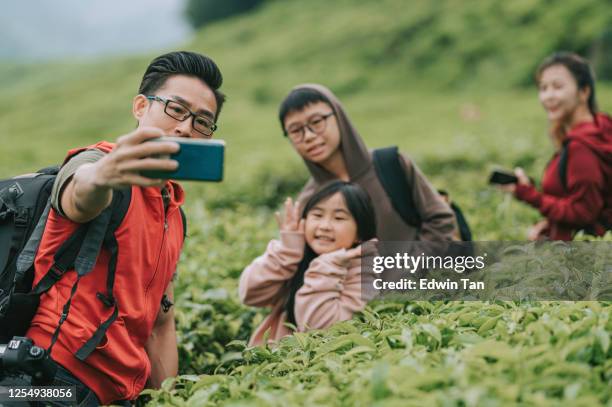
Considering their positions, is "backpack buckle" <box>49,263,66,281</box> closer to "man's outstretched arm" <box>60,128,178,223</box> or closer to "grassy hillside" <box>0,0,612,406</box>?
"man's outstretched arm" <box>60,128,178,223</box>

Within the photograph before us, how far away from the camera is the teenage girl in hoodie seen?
133 inches

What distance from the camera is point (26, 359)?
224 cm

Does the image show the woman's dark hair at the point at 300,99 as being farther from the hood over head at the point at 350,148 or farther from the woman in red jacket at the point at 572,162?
the woman in red jacket at the point at 572,162

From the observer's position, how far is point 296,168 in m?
9.67

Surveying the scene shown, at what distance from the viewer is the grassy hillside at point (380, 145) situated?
6.27 ft

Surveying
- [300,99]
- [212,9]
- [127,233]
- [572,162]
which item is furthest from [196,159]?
[212,9]

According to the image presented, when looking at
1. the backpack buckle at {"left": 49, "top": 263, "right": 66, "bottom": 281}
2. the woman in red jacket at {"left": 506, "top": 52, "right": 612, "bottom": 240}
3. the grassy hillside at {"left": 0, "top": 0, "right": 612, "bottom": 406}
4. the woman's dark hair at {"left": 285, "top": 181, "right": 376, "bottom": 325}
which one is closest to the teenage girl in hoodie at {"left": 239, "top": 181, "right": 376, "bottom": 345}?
the woman's dark hair at {"left": 285, "top": 181, "right": 376, "bottom": 325}

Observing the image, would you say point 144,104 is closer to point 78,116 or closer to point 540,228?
point 540,228

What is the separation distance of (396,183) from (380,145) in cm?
856

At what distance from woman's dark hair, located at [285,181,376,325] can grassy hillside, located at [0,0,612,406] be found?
474 mm

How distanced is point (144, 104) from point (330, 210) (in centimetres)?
123

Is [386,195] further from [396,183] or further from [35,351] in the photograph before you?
[35,351]

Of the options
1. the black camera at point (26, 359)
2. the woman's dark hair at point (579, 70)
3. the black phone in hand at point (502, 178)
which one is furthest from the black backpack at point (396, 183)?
the black camera at point (26, 359)

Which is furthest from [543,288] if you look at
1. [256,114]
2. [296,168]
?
[256,114]
